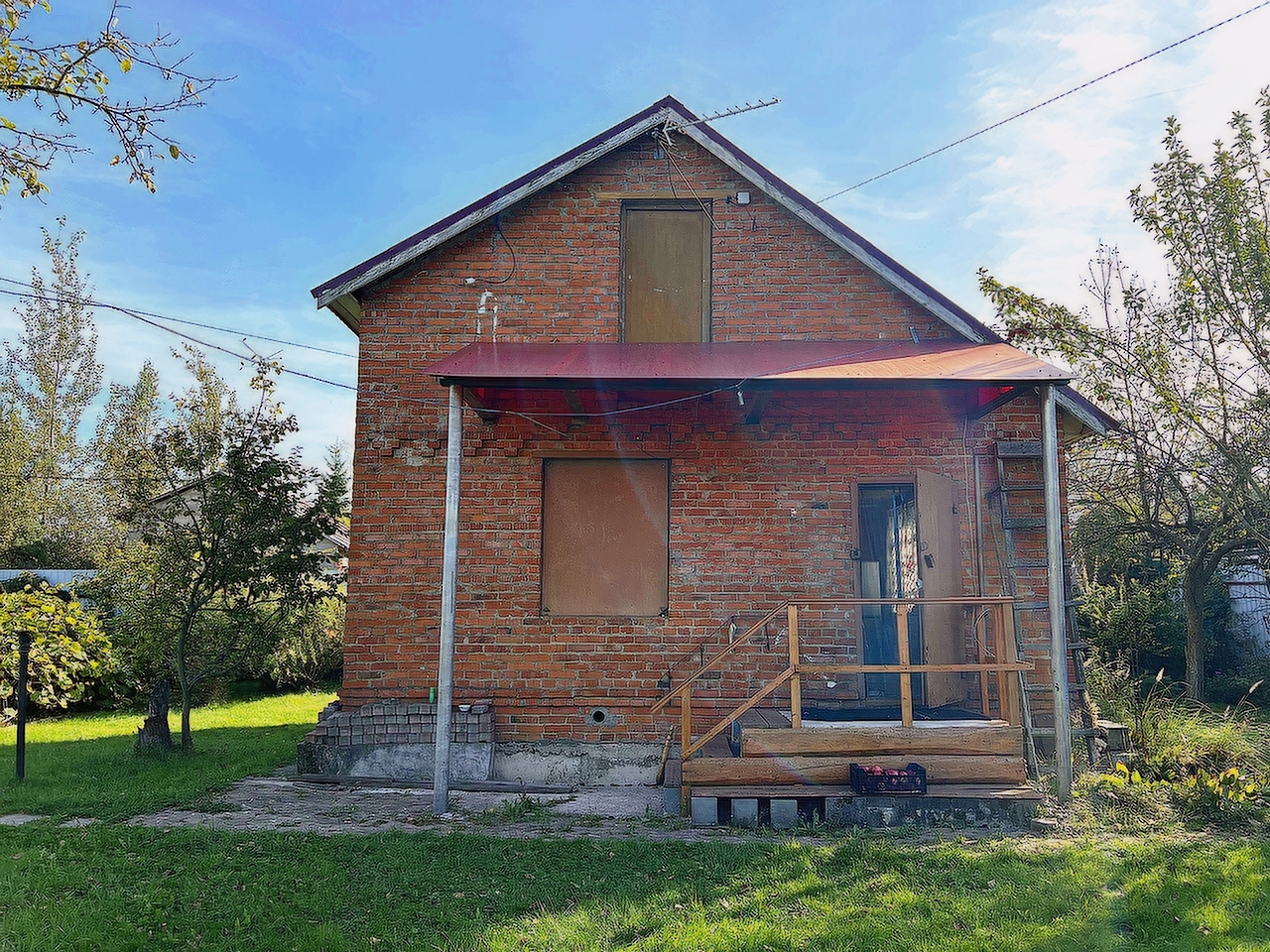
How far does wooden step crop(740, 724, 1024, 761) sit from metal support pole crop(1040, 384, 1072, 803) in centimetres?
35

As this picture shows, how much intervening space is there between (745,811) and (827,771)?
72cm

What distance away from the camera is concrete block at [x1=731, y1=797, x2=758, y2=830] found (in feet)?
22.4

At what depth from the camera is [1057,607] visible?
23.5 ft

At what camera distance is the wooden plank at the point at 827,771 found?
6.98 meters

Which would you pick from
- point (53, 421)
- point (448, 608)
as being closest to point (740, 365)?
point (448, 608)

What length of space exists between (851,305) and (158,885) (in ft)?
24.4

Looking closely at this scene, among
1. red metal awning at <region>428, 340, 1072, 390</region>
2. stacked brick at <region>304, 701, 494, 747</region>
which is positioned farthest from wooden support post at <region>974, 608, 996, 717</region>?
stacked brick at <region>304, 701, 494, 747</region>

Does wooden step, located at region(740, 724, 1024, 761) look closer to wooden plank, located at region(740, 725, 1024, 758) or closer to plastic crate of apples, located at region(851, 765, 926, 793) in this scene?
wooden plank, located at region(740, 725, 1024, 758)

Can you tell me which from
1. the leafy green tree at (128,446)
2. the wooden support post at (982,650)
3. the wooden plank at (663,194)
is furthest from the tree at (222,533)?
the wooden support post at (982,650)

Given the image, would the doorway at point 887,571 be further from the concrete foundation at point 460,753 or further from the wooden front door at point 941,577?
the concrete foundation at point 460,753

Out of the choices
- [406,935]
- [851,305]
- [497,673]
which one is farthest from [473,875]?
[851,305]

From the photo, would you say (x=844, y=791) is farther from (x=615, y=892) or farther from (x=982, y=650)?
(x=615, y=892)

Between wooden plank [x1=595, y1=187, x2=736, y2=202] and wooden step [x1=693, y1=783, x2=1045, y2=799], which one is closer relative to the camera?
wooden step [x1=693, y1=783, x2=1045, y2=799]

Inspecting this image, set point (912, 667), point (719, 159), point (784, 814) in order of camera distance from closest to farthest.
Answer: point (784, 814), point (912, 667), point (719, 159)
